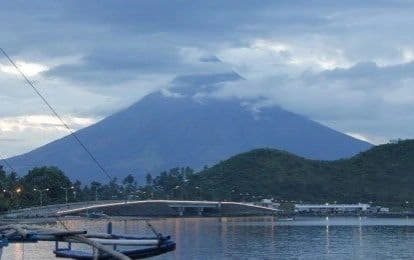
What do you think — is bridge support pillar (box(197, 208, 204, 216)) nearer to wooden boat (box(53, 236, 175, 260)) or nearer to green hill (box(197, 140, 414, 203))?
green hill (box(197, 140, 414, 203))

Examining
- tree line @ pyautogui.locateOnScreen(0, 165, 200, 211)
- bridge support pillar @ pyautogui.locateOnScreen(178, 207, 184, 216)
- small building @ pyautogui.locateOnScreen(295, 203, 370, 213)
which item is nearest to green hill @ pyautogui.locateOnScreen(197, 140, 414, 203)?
tree line @ pyautogui.locateOnScreen(0, 165, 200, 211)

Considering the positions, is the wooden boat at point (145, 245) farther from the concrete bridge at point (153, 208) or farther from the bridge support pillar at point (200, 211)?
the bridge support pillar at point (200, 211)

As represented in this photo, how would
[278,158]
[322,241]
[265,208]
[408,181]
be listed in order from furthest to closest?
[278,158]
[408,181]
[265,208]
[322,241]

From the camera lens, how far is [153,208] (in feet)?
503

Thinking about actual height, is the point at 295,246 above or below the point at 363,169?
below

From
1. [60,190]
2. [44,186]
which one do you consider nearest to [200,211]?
[60,190]

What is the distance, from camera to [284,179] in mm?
187750

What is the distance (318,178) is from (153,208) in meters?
A: 47.8

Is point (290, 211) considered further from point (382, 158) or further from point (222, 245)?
point (222, 245)

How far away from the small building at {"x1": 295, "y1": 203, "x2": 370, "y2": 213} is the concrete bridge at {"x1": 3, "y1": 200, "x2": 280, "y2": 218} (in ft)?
35.0

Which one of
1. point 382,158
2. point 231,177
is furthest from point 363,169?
point 231,177

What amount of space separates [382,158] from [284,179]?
21.2 metres

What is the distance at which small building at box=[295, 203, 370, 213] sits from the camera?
17488 cm

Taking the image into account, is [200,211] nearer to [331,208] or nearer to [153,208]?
[153,208]
